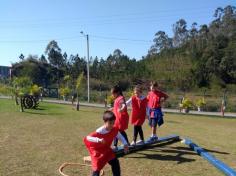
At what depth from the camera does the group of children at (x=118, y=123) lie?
6785 millimetres

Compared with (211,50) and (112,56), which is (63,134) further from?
(112,56)

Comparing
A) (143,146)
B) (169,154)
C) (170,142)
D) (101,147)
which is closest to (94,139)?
(101,147)

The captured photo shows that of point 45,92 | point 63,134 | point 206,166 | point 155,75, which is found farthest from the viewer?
point 155,75

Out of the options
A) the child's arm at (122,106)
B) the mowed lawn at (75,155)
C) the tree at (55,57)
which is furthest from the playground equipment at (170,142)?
the tree at (55,57)

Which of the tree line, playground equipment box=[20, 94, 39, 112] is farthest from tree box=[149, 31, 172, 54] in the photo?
playground equipment box=[20, 94, 39, 112]

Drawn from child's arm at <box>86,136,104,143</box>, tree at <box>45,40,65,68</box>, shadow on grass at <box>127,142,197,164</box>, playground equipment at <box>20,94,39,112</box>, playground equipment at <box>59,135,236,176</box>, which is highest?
tree at <box>45,40,65,68</box>

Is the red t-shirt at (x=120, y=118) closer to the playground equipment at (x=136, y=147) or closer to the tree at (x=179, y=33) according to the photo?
the playground equipment at (x=136, y=147)

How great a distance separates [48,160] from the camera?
965 centimetres

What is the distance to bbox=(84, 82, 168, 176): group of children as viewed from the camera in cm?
679

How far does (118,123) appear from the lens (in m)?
10.1

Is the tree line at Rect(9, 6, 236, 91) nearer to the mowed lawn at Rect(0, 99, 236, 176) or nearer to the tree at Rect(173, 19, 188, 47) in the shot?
the tree at Rect(173, 19, 188, 47)

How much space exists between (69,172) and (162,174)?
1912 millimetres

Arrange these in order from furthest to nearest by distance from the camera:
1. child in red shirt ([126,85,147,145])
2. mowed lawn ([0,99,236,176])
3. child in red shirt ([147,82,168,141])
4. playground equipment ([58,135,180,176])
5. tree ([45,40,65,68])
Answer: tree ([45,40,65,68])
child in red shirt ([147,82,168,141])
child in red shirt ([126,85,147,145])
playground equipment ([58,135,180,176])
mowed lawn ([0,99,236,176])

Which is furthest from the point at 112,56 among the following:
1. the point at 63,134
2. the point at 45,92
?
the point at 63,134
